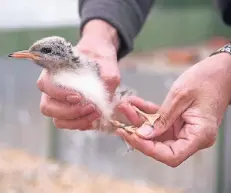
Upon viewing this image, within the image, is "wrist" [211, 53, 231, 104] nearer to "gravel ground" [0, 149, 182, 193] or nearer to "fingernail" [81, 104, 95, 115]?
"fingernail" [81, 104, 95, 115]

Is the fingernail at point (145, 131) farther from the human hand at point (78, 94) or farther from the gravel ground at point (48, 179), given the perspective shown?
the gravel ground at point (48, 179)

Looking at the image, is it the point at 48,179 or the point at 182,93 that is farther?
the point at 48,179

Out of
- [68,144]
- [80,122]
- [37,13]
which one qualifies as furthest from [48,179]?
[37,13]

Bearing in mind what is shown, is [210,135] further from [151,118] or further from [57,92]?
[57,92]

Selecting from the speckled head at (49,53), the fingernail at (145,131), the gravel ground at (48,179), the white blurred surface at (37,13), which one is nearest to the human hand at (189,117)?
the fingernail at (145,131)

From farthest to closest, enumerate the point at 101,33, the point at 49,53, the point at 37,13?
1. the point at 37,13
2. the point at 101,33
3. the point at 49,53

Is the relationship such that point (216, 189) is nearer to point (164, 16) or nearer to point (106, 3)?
point (106, 3)

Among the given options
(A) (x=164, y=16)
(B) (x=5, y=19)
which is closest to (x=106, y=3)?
(B) (x=5, y=19)
